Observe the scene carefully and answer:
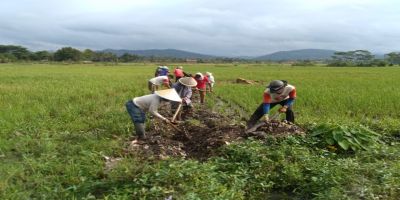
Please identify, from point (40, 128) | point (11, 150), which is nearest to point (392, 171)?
point (11, 150)

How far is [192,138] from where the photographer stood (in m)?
7.27

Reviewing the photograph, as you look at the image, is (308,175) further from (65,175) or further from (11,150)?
(11,150)

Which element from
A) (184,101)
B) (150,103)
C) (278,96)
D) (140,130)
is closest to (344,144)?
(278,96)

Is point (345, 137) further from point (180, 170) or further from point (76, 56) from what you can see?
point (76, 56)

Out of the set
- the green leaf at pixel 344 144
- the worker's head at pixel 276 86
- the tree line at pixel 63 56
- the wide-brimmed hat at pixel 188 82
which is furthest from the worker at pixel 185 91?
the tree line at pixel 63 56

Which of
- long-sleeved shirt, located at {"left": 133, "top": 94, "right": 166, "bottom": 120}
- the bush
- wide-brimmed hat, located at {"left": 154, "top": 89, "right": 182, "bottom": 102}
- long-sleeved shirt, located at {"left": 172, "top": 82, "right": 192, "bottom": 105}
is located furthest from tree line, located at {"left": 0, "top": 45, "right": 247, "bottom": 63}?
the bush

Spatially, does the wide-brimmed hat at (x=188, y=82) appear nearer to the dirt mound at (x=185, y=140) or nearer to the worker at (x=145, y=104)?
the dirt mound at (x=185, y=140)

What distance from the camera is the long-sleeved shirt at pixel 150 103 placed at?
676 cm

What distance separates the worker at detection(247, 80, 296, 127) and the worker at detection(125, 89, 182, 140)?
1.65 meters

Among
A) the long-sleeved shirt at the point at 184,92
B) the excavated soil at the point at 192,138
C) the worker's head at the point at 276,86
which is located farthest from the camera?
the long-sleeved shirt at the point at 184,92

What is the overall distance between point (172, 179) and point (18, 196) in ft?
5.09

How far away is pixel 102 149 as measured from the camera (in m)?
6.41

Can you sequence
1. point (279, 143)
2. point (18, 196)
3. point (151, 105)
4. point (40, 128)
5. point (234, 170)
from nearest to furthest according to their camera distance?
point (18, 196) → point (234, 170) → point (279, 143) → point (151, 105) → point (40, 128)

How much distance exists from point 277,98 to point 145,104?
2433 mm
